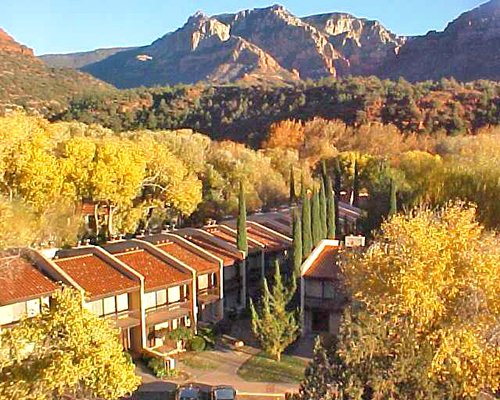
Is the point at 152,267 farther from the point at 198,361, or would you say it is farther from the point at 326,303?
the point at 326,303

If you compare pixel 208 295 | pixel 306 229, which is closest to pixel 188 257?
pixel 208 295

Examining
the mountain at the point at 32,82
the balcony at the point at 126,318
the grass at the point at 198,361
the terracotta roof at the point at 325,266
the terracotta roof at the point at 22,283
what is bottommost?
the grass at the point at 198,361

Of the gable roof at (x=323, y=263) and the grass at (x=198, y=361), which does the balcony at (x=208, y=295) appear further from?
the gable roof at (x=323, y=263)

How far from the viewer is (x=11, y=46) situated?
10581 cm

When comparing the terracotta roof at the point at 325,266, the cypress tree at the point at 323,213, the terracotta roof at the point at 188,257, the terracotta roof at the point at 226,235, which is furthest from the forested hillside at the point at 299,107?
the terracotta roof at the point at 188,257

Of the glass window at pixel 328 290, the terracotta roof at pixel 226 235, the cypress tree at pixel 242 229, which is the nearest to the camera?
the glass window at pixel 328 290

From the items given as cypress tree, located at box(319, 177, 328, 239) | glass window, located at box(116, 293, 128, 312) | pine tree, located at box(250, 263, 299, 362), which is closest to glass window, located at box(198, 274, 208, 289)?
glass window, located at box(116, 293, 128, 312)

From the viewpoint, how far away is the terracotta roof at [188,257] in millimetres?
31188

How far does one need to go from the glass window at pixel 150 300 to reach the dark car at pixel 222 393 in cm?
689

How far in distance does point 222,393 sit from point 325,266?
1014cm

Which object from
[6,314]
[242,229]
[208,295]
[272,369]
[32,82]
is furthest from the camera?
[32,82]

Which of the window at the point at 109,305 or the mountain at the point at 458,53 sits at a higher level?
the mountain at the point at 458,53

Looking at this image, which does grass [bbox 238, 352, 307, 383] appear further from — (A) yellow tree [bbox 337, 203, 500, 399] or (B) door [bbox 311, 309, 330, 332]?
(A) yellow tree [bbox 337, 203, 500, 399]

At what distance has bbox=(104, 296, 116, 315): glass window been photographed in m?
27.2
